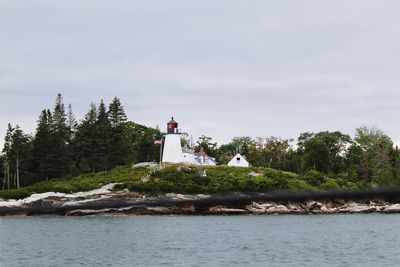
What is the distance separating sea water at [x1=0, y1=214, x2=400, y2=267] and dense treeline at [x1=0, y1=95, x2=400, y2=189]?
31488 mm

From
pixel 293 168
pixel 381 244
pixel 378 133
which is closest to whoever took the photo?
pixel 381 244

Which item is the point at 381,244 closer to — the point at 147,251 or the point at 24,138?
the point at 147,251

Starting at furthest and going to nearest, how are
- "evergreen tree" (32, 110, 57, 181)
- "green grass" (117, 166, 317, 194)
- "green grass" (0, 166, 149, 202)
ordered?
"evergreen tree" (32, 110, 57, 181), "green grass" (0, 166, 149, 202), "green grass" (117, 166, 317, 194)

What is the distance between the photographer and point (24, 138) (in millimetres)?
94562

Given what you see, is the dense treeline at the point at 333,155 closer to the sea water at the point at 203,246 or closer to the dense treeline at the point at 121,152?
the dense treeline at the point at 121,152

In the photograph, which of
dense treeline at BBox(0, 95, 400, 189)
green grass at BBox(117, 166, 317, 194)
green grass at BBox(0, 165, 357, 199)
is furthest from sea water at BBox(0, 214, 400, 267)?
dense treeline at BBox(0, 95, 400, 189)

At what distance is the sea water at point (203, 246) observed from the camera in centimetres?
3119

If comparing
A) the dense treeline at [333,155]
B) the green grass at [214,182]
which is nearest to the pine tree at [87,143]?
the green grass at [214,182]

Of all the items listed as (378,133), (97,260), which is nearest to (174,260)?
(97,260)

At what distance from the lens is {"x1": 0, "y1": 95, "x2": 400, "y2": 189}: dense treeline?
9131 centimetres

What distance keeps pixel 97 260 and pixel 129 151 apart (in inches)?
2670

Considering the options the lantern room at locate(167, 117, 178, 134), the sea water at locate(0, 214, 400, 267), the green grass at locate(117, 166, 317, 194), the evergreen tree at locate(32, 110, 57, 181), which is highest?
the lantern room at locate(167, 117, 178, 134)

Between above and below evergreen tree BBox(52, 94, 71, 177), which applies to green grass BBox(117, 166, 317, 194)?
below

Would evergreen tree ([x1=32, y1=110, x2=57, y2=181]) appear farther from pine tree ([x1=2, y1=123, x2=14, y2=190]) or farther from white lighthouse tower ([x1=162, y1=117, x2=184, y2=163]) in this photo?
white lighthouse tower ([x1=162, y1=117, x2=184, y2=163])
